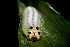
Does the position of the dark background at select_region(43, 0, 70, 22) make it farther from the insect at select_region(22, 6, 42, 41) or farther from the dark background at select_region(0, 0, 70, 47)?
the insect at select_region(22, 6, 42, 41)

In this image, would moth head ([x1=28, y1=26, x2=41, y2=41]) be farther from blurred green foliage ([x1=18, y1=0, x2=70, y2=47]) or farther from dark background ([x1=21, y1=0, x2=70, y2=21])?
dark background ([x1=21, y1=0, x2=70, y2=21])

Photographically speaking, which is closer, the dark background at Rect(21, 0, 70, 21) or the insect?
the insect

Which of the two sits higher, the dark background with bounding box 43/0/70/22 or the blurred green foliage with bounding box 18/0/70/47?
the dark background with bounding box 43/0/70/22

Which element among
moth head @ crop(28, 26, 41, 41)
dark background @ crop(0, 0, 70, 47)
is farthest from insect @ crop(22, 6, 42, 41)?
dark background @ crop(0, 0, 70, 47)

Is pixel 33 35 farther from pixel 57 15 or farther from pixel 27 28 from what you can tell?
pixel 57 15
